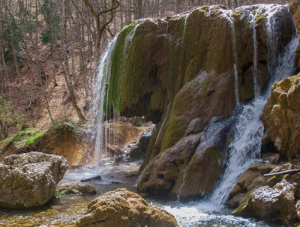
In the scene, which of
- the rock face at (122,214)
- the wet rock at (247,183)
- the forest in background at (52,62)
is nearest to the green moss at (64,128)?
the forest in background at (52,62)

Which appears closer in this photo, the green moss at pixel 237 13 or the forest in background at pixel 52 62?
the green moss at pixel 237 13

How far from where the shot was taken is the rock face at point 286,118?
6.73m

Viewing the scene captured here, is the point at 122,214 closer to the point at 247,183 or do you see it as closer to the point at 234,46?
the point at 247,183

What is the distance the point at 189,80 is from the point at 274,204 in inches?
192

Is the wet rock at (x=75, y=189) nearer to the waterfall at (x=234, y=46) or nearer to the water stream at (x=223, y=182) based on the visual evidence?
the water stream at (x=223, y=182)

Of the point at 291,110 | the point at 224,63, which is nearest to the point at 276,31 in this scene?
the point at 224,63

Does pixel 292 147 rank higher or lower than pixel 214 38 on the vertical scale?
lower

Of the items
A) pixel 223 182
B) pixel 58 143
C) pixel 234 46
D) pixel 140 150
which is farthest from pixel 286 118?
pixel 58 143

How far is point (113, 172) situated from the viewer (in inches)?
486

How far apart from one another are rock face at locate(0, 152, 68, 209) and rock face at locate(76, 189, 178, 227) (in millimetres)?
2435

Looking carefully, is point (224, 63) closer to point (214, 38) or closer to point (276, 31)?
point (214, 38)

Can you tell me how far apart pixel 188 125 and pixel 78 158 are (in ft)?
23.5

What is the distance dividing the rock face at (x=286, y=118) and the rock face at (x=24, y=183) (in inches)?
192

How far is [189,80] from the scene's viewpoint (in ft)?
32.7
